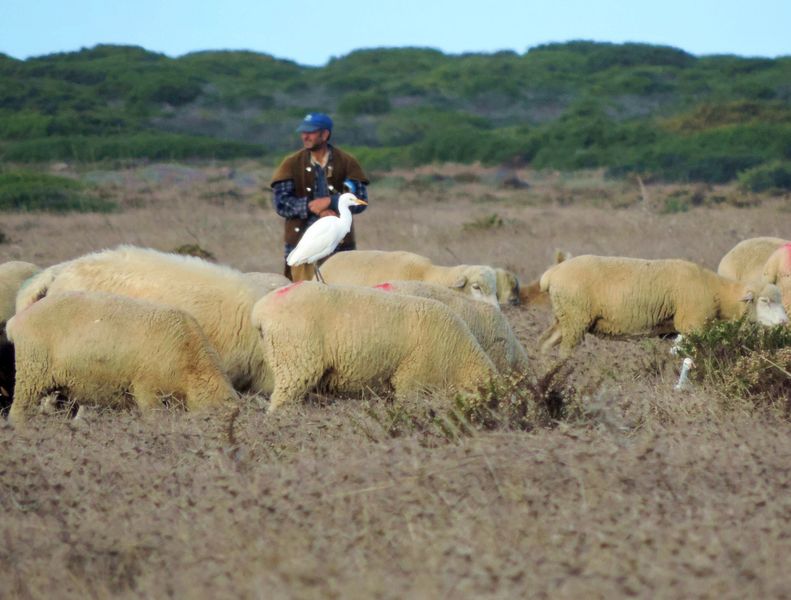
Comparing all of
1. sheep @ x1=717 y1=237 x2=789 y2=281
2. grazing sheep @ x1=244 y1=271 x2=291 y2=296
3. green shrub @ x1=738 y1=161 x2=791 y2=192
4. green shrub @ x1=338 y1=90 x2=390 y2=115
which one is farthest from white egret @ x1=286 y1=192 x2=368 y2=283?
green shrub @ x1=338 y1=90 x2=390 y2=115

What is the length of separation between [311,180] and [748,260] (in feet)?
14.7

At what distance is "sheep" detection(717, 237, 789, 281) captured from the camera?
42.2ft

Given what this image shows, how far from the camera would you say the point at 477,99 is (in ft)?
246

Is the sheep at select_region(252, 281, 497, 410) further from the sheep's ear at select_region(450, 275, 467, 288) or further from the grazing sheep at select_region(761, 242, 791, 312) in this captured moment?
the sheep's ear at select_region(450, 275, 467, 288)

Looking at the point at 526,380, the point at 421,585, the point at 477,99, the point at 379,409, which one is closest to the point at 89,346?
the point at 379,409

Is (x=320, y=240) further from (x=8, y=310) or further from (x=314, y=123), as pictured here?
(x=8, y=310)

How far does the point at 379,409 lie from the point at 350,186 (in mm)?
4125

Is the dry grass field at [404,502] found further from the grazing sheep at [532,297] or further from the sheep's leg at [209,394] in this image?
the grazing sheep at [532,297]

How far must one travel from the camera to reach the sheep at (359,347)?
7.62m

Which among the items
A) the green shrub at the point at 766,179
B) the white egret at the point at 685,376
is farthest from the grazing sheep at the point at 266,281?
the green shrub at the point at 766,179

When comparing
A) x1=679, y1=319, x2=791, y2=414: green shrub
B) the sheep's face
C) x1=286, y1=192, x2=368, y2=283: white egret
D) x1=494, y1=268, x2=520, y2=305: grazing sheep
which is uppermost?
x1=286, y1=192, x2=368, y2=283: white egret

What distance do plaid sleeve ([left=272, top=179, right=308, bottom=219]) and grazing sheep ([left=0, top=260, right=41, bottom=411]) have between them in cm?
193

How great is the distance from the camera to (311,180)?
10.9 m

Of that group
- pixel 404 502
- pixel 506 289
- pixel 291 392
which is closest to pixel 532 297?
pixel 506 289
